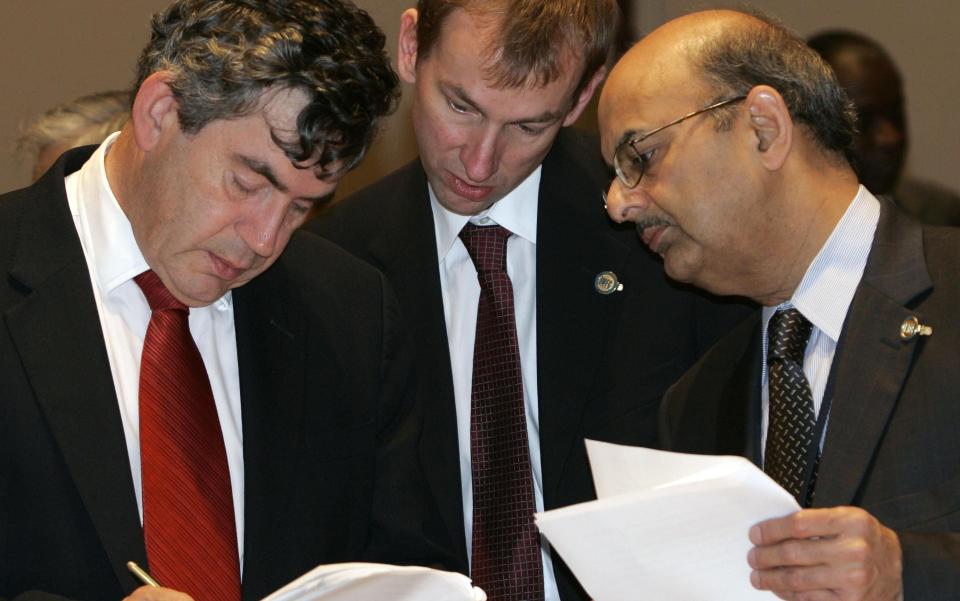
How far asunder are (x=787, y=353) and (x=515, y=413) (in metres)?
0.60

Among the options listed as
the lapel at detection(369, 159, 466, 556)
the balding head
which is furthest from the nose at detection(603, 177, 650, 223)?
the lapel at detection(369, 159, 466, 556)

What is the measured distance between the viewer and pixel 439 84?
9.66 ft

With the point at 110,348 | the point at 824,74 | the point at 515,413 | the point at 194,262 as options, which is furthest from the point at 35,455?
the point at 824,74

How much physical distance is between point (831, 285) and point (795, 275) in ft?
0.29

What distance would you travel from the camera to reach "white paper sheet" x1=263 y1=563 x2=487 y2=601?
200 cm

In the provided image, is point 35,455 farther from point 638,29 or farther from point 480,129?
point 638,29

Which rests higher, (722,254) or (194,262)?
(194,262)

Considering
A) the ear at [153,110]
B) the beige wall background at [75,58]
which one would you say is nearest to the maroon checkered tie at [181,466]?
the ear at [153,110]

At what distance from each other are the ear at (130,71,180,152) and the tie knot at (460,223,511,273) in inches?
32.9

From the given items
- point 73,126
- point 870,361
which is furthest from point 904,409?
point 73,126

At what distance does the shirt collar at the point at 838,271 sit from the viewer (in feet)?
8.65

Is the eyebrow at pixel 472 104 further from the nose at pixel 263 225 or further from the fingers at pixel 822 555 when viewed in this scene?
the fingers at pixel 822 555

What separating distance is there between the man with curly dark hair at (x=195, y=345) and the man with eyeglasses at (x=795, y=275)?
610 mm

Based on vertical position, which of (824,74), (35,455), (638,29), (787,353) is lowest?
(638,29)
